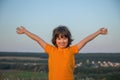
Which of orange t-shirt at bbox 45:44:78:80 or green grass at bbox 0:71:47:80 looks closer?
orange t-shirt at bbox 45:44:78:80

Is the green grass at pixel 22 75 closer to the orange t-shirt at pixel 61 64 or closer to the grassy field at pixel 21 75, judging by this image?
the grassy field at pixel 21 75

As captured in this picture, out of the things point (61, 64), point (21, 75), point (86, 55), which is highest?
point (61, 64)

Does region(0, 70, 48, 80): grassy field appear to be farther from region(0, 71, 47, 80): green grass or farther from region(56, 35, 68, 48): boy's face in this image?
region(56, 35, 68, 48): boy's face

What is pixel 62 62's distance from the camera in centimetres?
107

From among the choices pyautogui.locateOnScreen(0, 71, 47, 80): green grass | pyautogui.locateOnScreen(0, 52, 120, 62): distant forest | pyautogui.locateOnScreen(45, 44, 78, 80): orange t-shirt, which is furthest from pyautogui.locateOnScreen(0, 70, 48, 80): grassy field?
pyautogui.locateOnScreen(45, 44, 78, 80): orange t-shirt

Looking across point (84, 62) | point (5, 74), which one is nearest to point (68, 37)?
point (84, 62)

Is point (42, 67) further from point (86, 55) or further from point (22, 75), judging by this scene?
point (86, 55)

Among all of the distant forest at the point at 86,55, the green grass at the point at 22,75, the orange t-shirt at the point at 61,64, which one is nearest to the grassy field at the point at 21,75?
the green grass at the point at 22,75

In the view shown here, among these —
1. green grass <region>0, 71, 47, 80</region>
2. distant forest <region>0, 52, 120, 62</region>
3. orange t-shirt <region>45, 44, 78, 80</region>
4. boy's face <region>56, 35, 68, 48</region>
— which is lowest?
green grass <region>0, 71, 47, 80</region>

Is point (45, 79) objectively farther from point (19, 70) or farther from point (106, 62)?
point (106, 62)

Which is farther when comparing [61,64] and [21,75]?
[21,75]

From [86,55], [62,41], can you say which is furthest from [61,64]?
[86,55]

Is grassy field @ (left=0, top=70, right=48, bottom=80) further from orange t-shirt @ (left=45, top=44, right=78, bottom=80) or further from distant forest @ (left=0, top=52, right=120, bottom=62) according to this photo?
orange t-shirt @ (left=45, top=44, right=78, bottom=80)

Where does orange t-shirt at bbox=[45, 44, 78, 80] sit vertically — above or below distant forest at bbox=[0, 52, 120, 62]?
above
